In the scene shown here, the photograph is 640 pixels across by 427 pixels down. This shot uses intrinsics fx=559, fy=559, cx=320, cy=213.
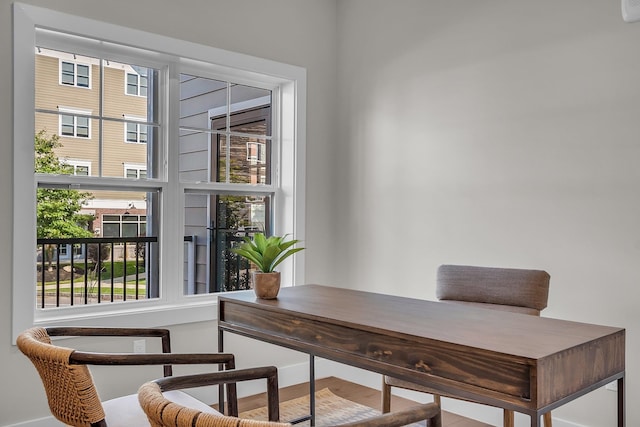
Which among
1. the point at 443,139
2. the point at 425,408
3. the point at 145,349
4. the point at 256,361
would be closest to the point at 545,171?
the point at 443,139

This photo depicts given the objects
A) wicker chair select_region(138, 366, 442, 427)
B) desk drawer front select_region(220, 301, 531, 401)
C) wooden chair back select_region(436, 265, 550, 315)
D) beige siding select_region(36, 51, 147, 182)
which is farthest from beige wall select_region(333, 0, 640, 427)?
wicker chair select_region(138, 366, 442, 427)

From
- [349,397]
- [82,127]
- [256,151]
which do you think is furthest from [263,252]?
[349,397]

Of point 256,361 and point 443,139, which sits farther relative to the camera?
point 256,361

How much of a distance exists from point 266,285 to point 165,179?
118 cm

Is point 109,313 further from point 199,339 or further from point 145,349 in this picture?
point 199,339

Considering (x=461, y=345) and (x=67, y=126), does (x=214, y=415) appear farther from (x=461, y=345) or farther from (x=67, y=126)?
(x=67, y=126)

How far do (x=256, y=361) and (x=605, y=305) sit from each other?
6.82 ft

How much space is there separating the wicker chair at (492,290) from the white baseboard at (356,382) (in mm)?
622

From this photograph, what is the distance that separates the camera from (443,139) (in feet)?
11.0

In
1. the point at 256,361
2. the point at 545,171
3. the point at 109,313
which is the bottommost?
the point at 256,361

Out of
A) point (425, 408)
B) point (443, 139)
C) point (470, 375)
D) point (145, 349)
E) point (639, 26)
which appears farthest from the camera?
point (443, 139)

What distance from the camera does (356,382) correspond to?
12.7ft

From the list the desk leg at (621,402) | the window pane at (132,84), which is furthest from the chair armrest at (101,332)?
the desk leg at (621,402)

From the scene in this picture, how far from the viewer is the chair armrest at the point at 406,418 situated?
134 cm
